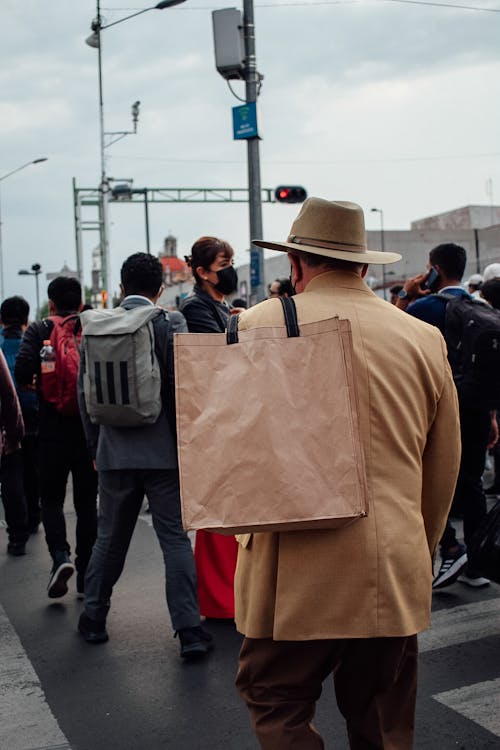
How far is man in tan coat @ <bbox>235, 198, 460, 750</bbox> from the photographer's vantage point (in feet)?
7.76

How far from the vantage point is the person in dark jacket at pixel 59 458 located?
5.43m

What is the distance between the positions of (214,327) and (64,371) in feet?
3.26

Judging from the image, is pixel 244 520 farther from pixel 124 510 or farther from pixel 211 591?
pixel 211 591

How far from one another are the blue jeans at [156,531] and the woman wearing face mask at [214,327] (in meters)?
0.42

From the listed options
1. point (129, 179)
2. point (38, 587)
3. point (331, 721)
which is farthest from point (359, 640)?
point (129, 179)

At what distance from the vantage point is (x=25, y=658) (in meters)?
4.56

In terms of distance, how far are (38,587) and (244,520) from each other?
407cm

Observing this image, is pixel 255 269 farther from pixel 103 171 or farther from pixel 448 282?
pixel 103 171

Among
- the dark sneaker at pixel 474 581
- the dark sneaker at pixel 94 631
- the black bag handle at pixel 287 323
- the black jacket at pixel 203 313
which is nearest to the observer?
the black bag handle at pixel 287 323

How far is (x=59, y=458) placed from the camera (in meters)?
5.44

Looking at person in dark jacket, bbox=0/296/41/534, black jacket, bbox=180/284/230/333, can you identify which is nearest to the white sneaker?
black jacket, bbox=180/284/230/333

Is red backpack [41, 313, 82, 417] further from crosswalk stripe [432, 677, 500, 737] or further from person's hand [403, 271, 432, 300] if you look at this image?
crosswalk stripe [432, 677, 500, 737]

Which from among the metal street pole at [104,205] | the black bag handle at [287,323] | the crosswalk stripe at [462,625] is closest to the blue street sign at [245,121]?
the crosswalk stripe at [462,625]

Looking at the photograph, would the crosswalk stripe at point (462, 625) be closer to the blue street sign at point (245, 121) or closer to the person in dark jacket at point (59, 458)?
the person in dark jacket at point (59, 458)
